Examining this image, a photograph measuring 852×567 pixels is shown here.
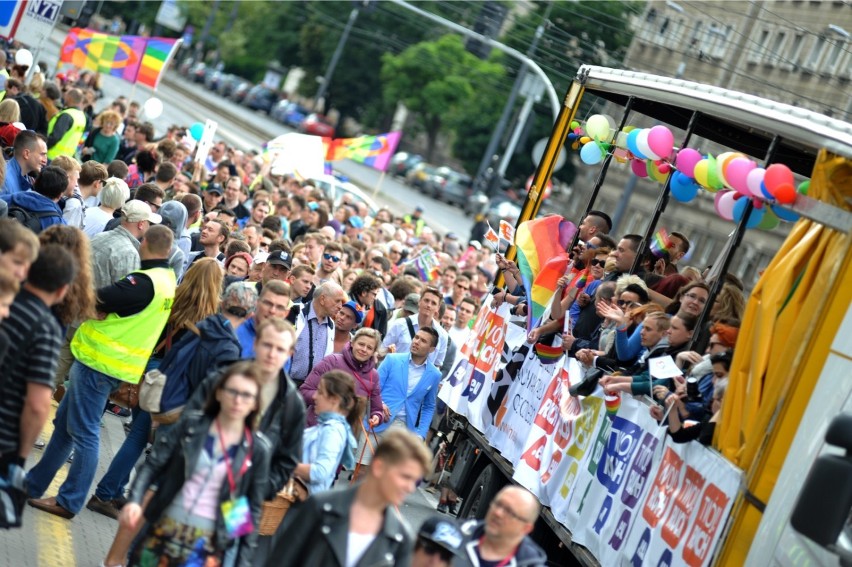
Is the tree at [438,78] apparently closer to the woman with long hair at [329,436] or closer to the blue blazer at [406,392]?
the blue blazer at [406,392]

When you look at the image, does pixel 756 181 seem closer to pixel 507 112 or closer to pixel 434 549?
pixel 434 549

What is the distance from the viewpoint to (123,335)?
29.7ft

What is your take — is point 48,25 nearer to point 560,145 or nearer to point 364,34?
point 560,145

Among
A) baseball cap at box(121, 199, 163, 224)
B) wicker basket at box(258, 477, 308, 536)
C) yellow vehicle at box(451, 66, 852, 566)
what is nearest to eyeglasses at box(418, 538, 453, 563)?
wicker basket at box(258, 477, 308, 536)

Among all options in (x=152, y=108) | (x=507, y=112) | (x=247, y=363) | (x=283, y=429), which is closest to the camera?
(x=247, y=363)

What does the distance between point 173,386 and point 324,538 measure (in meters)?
2.57

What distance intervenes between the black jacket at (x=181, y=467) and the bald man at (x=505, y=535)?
1025mm

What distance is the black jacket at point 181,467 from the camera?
6508mm

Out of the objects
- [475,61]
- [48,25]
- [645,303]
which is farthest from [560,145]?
[475,61]

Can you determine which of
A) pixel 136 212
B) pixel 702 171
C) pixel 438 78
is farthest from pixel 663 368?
pixel 438 78

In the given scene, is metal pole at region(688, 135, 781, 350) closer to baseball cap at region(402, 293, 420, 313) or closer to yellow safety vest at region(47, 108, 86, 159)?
baseball cap at region(402, 293, 420, 313)

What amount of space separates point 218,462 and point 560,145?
7622 millimetres

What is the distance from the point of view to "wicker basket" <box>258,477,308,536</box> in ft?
26.0

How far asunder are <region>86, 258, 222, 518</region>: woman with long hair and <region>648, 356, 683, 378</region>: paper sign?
272cm
